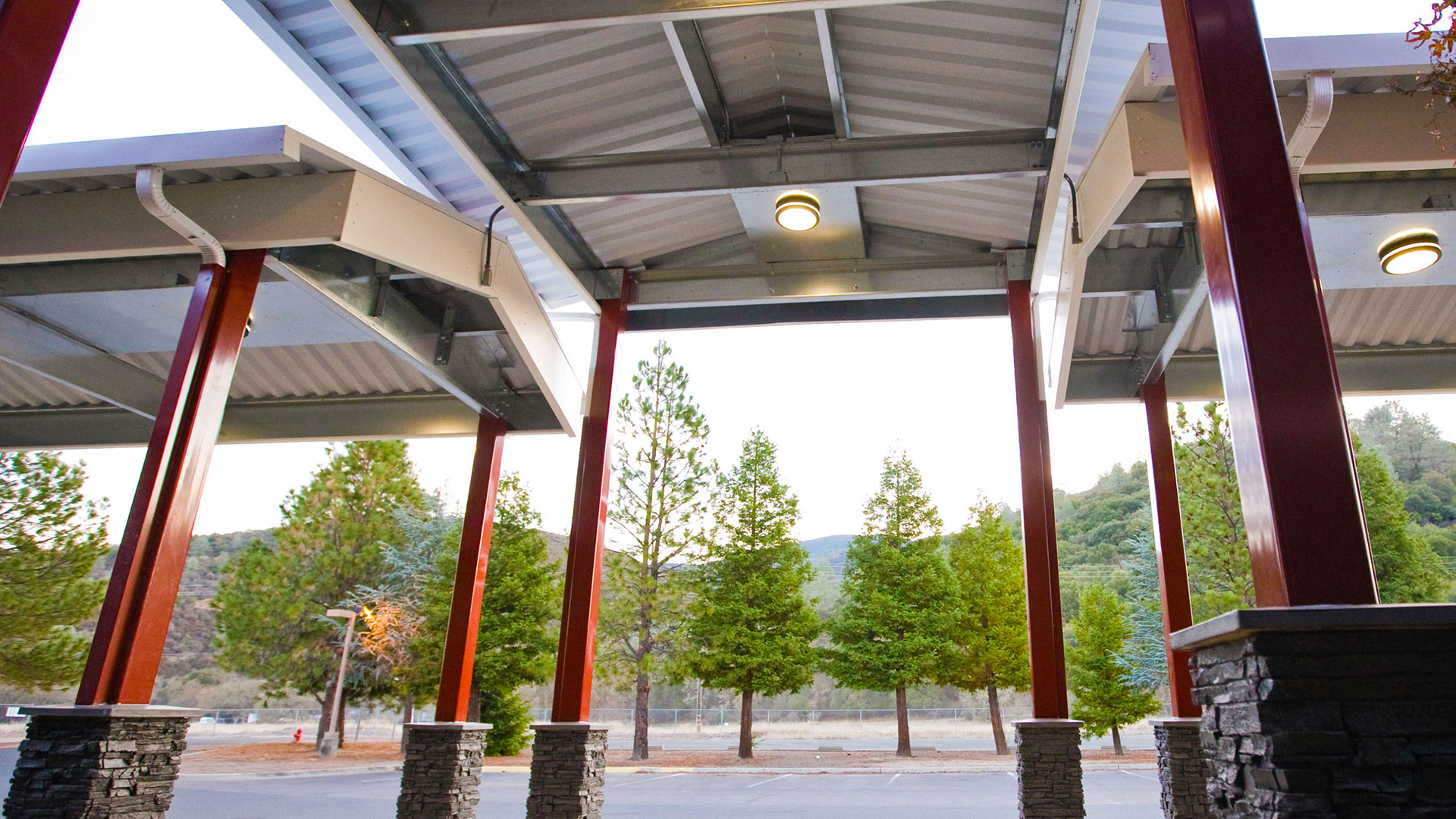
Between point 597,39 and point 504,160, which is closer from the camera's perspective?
point 597,39

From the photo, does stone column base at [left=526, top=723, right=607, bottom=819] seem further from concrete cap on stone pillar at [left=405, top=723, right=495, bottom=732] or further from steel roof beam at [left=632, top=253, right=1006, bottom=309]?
steel roof beam at [left=632, top=253, right=1006, bottom=309]

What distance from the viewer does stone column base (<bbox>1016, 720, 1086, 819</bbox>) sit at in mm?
7188

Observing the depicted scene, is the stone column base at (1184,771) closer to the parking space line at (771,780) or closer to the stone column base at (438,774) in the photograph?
the stone column base at (438,774)

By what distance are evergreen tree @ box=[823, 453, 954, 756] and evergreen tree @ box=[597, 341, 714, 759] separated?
4.49 meters

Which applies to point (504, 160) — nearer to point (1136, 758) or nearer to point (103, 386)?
point (103, 386)

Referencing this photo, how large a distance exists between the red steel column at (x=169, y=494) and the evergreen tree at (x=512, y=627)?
16.1 metres

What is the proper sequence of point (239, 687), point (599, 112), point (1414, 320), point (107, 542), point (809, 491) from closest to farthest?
point (599, 112) < point (1414, 320) < point (107, 542) < point (239, 687) < point (809, 491)

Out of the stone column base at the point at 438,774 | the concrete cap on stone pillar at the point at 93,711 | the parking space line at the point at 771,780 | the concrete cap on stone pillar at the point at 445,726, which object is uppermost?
the concrete cap on stone pillar at the point at 93,711

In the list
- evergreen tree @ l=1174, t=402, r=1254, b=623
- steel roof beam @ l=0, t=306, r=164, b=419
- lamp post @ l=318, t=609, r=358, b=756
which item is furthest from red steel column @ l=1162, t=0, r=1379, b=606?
lamp post @ l=318, t=609, r=358, b=756

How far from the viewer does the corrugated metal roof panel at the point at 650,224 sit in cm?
880

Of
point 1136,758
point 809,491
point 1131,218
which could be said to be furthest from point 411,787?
point 809,491

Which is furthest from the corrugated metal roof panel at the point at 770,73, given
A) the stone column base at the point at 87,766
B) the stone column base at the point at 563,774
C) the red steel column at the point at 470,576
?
the stone column base at the point at 87,766

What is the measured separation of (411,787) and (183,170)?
5582 mm

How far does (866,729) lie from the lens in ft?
101
